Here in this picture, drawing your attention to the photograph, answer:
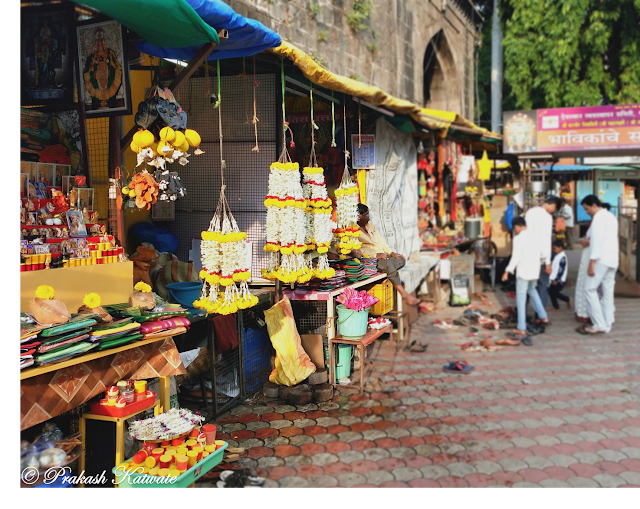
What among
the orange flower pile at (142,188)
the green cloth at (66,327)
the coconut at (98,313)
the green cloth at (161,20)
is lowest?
the green cloth at (66,327)

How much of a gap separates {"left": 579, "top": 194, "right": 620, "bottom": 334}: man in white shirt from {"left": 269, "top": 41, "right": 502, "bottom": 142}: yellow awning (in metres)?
2.71

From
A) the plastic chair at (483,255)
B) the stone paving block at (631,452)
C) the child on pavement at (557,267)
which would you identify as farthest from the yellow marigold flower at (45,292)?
the plastic chair at (483,255)

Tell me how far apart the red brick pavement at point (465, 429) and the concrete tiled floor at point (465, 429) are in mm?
10

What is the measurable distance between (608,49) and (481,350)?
16750 millimetres

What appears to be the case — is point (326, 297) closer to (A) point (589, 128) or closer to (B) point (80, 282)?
(B) point (80, 282)

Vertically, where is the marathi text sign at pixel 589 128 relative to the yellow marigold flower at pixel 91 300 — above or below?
above

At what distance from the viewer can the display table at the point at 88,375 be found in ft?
10.3

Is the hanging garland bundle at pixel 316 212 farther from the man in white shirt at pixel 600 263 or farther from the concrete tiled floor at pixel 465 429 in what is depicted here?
the man in white shirt at pixel 600 263

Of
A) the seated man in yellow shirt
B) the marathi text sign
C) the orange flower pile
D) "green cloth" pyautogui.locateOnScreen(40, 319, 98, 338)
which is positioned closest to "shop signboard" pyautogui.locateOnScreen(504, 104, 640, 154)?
the marathi text sign

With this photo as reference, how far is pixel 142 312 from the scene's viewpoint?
3973mm

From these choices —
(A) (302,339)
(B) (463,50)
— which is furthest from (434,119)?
(B) (463,50)

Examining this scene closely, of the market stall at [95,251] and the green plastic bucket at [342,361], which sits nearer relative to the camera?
the market stall at [95,251]

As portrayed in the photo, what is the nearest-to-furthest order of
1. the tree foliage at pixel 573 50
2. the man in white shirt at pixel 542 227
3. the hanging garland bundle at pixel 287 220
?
the hanging garland bundle at pixel 287 220, the man in white shirt at pixel 542 227, the tree foliage at pixel 573 50

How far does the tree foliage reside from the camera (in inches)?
734
